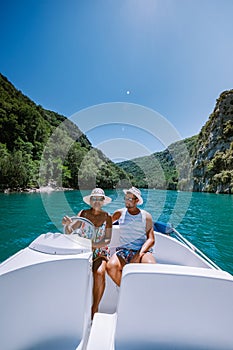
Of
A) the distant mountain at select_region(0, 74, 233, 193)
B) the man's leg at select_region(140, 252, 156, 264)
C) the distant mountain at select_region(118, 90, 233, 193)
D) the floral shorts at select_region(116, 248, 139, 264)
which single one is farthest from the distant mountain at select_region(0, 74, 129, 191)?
the distant mountain at select_region(118, 90, 233, 193)

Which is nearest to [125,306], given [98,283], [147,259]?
[98,283]

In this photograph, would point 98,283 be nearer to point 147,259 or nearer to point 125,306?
point 147,259

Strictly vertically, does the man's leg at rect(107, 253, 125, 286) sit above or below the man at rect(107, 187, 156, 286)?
below

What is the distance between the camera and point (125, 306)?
1.00 m

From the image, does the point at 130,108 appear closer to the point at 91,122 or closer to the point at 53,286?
the point at 91,122

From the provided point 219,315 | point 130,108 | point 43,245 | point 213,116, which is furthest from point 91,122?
point 213,116

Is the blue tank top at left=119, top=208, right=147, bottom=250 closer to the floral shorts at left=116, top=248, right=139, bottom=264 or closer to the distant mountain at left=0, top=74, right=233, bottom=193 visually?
the floral shorts at left=116, top=248, right=139, bottom=264

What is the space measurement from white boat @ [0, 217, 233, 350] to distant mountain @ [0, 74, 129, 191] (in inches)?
532

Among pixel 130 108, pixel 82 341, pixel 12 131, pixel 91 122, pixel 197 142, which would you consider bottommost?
pixel 82 341

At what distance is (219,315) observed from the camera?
953mm

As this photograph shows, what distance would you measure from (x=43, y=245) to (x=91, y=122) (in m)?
2.81

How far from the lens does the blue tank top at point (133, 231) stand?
6.37ft

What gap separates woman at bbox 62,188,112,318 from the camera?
1.53m

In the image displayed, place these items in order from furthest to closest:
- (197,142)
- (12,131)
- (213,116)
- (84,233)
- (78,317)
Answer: (197,142), (213,116), (12,131), (84,233), (78,317)
